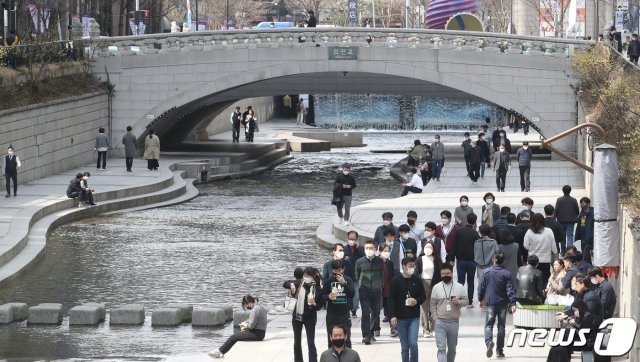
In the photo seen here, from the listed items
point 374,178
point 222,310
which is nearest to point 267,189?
point 374,178

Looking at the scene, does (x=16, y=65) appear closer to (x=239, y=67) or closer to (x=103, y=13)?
(x=239, y=67)

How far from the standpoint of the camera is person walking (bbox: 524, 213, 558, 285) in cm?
2244

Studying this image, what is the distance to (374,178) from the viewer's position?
171 feet

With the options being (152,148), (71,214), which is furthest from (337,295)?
(152,148)

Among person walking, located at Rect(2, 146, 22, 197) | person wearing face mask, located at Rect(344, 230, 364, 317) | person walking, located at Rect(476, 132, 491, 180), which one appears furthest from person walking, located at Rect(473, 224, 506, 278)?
person walking, located at Rect(476, 132, 491, 180)

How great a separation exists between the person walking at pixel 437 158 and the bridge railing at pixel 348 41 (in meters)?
9.04

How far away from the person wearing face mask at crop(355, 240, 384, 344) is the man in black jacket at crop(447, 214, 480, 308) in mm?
2627

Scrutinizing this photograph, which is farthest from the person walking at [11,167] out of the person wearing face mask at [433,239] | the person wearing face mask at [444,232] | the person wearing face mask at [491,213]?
the person wearing face mask at [433,239]

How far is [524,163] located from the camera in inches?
1576

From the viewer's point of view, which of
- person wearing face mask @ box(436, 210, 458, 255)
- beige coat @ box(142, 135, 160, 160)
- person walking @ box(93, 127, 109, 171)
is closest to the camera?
person wearing face mask @ box(436, 210, 458, 255)

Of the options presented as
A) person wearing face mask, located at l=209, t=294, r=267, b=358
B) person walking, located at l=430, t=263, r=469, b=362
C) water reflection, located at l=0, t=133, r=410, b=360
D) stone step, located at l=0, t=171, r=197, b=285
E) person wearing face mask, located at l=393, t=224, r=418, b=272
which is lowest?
water reflection, located at l=0, t=133, r=410, b=360

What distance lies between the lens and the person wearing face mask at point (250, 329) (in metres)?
20.1

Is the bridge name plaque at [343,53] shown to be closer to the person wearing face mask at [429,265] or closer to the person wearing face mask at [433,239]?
the person wearing face mask at [433,239]

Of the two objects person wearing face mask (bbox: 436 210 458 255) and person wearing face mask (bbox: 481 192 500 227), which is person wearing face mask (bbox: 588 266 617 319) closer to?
person wearing face mask (bbox: 436 210 458 255)
